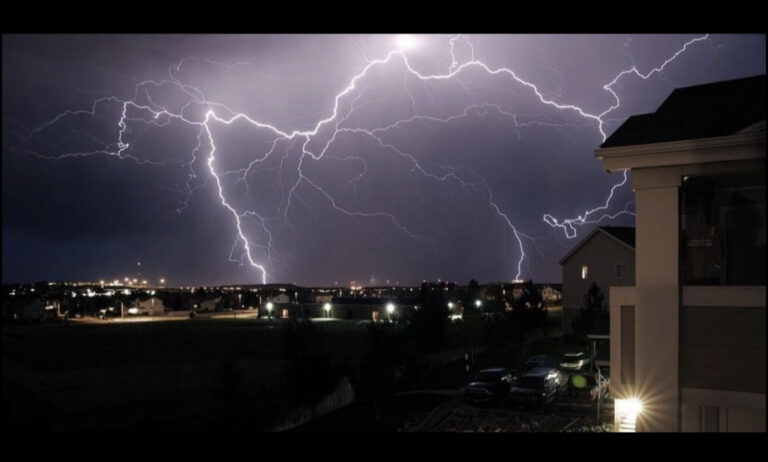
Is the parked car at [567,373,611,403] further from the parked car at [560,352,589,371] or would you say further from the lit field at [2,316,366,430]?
the lit field at [2,316,366,430]

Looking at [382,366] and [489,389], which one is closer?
[489,389]

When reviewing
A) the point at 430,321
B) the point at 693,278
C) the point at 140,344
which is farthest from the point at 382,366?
the point at 140,344

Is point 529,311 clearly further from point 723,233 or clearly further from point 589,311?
point 723,233

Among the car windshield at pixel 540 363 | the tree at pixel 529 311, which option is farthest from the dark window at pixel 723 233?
the tree at pixel 529 311

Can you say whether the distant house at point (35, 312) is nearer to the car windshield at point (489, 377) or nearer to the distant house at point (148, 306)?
the distant house at point (148, 306)

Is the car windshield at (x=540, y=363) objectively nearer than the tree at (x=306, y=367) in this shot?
No

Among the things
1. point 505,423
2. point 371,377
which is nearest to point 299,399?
point 371,377

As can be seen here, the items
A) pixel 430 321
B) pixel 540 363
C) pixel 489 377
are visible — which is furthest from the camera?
pixel 430 321
